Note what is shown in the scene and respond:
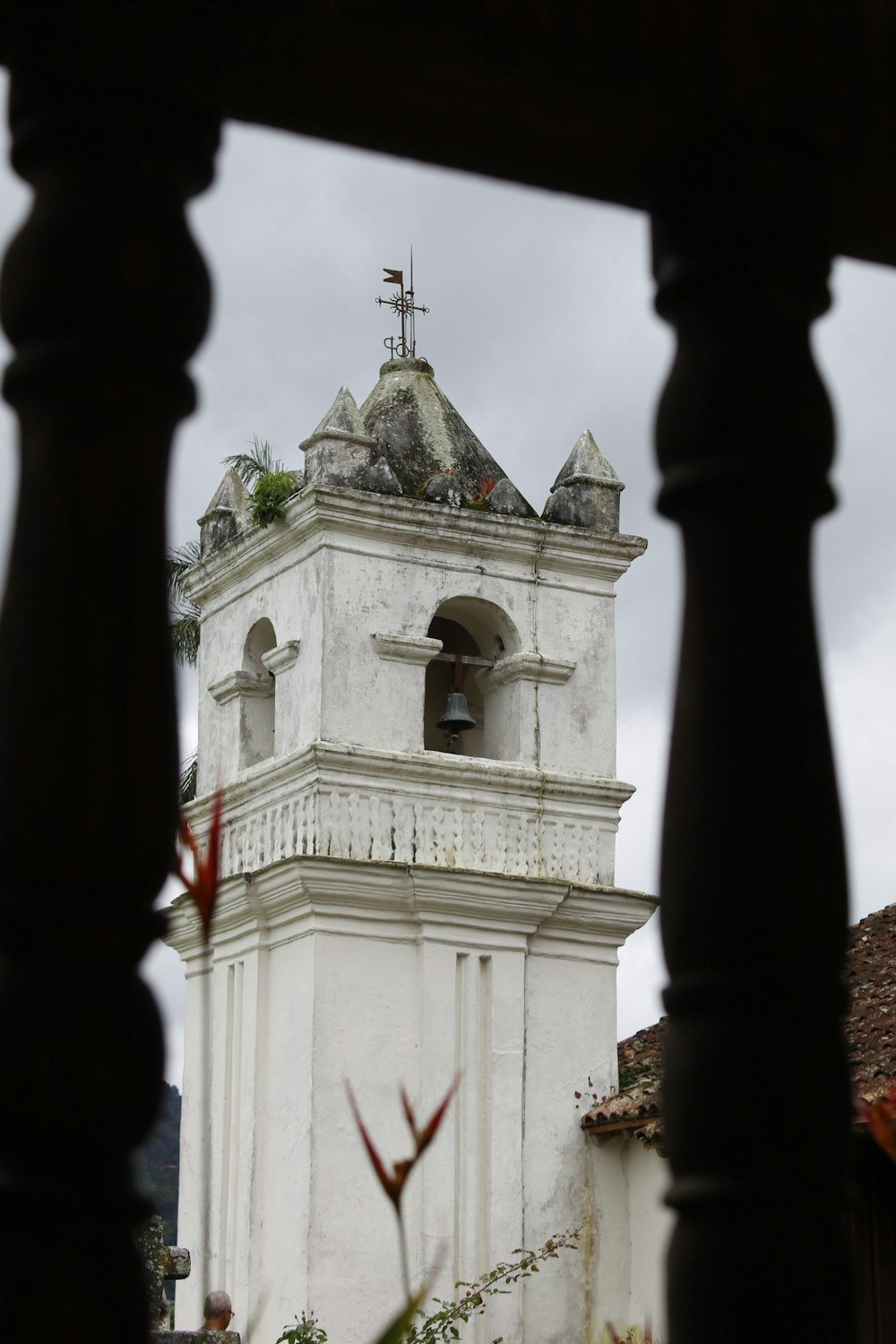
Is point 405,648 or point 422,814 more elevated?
point 405,648

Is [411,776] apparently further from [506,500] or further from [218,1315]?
[218,1315]

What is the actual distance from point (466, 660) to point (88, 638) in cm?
1684

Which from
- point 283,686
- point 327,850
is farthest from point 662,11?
point 283,686

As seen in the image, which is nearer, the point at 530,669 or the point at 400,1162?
the point at 400,1162

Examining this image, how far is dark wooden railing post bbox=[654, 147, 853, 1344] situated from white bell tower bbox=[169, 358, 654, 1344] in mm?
13802

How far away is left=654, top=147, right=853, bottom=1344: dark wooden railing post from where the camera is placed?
1.96 m

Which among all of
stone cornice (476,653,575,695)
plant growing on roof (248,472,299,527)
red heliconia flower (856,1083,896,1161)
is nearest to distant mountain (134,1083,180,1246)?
stone cornice (476,653,575,695)

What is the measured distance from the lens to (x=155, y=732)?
183 cm

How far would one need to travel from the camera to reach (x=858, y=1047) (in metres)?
13.5

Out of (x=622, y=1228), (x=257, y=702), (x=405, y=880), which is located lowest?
(x=622, y=1228)

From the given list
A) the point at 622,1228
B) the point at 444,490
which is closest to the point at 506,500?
the point at 444,490

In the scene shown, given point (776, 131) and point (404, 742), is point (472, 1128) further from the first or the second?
point (776, 131)

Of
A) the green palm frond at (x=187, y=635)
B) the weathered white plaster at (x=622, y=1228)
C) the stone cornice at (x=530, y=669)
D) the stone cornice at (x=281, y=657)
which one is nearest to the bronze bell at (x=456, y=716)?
the stone cornice at (x=530, y=669)

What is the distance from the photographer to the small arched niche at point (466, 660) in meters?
18.5
